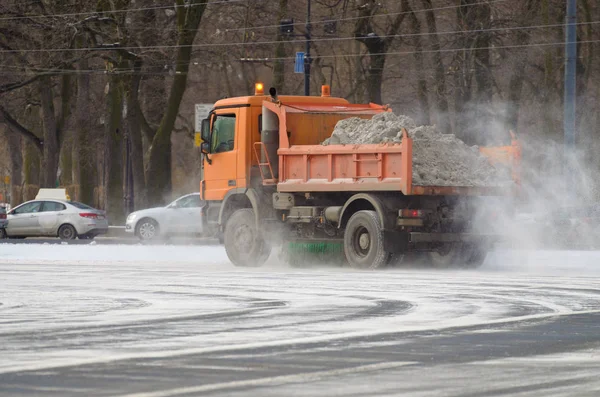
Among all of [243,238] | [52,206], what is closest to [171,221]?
[52,206]

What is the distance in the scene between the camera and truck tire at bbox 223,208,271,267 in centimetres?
2272

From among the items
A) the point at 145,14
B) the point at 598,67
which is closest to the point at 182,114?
the point at 145,14

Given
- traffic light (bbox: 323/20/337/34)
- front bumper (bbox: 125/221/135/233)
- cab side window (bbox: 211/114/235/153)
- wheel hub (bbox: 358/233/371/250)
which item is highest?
traffic light (bbox: 323/20/337/34)

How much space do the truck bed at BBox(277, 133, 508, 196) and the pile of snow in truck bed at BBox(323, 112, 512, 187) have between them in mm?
145

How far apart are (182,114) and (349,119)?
41287 mm

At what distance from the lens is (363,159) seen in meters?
20.8

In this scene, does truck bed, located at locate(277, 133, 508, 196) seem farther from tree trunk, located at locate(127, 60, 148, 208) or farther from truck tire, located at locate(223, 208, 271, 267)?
tree trunk, located at locate(127, 60, 148, 208)

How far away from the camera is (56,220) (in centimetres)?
3919

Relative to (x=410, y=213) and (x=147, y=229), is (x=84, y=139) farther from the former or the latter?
(x=410, y=213)

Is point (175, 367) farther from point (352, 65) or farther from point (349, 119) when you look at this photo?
point (352, 65)

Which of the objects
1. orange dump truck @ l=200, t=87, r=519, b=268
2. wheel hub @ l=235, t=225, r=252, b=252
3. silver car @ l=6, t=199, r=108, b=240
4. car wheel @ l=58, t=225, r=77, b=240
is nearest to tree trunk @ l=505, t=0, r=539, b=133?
silver car @ l=6, t=199, r=108, b=240

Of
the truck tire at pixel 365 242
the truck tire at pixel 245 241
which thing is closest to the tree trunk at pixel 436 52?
the truck tire at pixel 245 241

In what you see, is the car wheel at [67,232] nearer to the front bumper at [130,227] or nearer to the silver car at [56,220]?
the silver car at [56,220]

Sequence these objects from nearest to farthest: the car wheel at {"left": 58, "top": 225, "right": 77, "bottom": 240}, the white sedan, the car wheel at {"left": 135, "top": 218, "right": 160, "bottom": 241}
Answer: the white sedan → the car wheel at {"left": 135, "top": 218, "right": 160, "bottom": 241} → the car wheel at {"left": 58, "top": 225, "right": 77, "bottom": 240}
